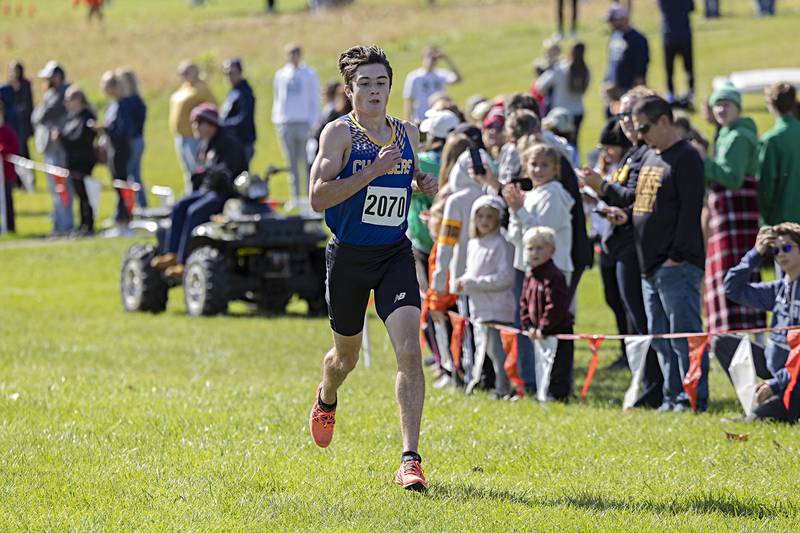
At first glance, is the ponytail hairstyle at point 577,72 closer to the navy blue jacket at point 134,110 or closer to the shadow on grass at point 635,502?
the navy blue jacket at point 134,110

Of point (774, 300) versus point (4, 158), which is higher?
point (4, 158)

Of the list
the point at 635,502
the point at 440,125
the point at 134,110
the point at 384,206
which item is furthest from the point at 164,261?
the point at 635,502

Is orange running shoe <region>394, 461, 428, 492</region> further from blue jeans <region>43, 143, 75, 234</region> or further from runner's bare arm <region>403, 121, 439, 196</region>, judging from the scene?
blue jeans <region>43, 143, 75, 234</region>

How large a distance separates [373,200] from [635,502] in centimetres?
206

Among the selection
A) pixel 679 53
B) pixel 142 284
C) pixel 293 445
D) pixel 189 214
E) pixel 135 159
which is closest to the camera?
pixel 293 445

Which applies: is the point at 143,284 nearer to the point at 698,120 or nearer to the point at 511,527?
the point at 511,527

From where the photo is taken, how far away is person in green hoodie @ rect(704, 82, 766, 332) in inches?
473

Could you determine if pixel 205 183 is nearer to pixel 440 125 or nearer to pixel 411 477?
pixel 440 125

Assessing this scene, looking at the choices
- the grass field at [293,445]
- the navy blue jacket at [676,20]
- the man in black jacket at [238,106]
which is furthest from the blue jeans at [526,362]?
the navy blue jacket at [676,20]

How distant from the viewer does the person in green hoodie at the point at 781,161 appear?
1191cm

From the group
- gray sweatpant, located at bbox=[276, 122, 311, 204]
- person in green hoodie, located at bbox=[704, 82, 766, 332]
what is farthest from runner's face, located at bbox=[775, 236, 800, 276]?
gray sweatpant, located at bbox=[276, 122, 311, 204]

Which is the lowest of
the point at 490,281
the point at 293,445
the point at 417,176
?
the point at 293,445

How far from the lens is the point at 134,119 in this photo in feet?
75.2

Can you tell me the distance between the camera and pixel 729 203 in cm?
1302
